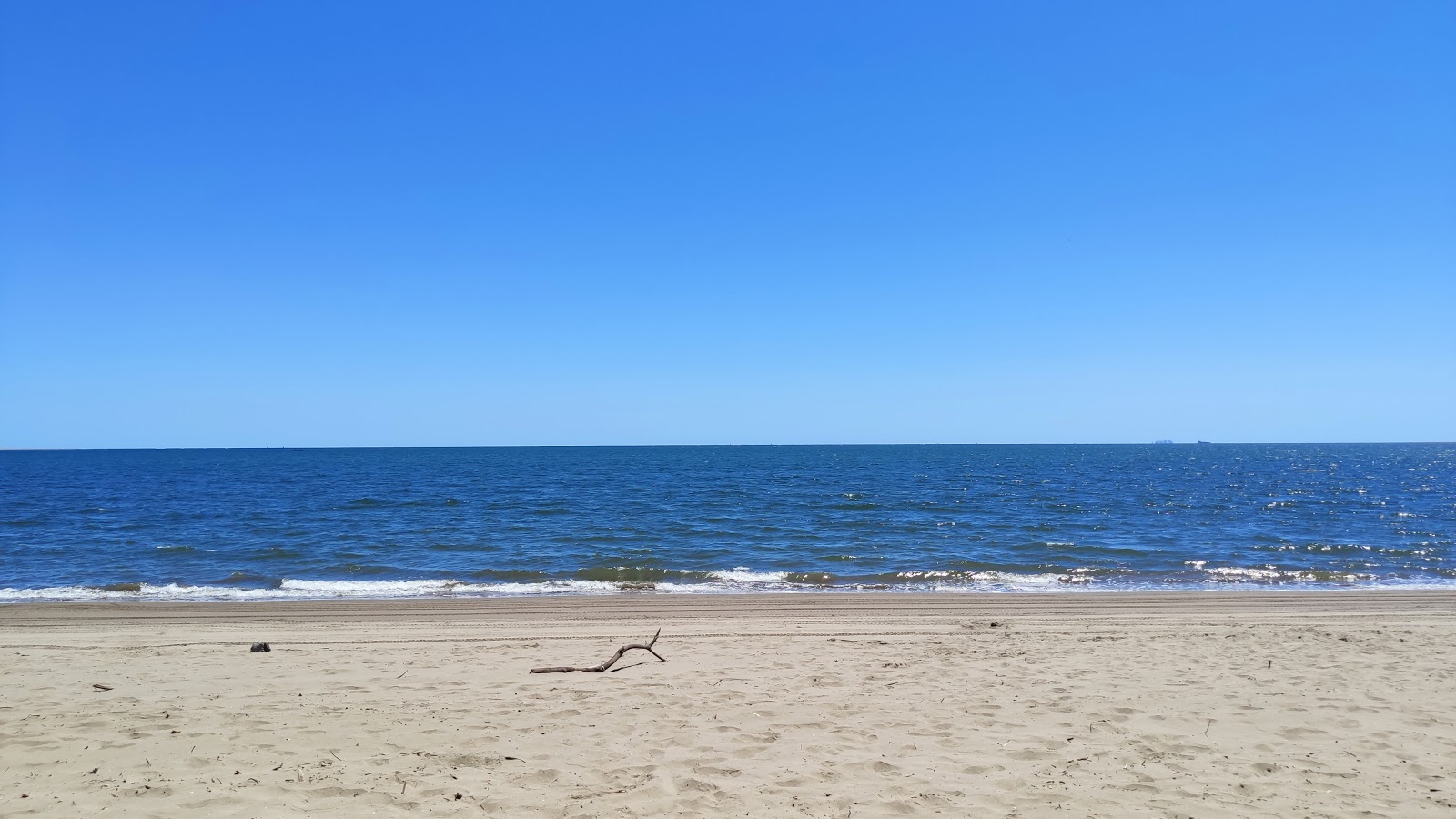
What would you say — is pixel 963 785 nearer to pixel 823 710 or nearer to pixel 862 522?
pixel 823 710

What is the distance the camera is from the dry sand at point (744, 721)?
221 inches

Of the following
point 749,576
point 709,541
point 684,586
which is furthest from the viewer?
point 709,541

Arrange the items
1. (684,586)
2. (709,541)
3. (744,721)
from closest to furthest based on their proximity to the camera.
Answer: (744,721), (684,586), (709,541)

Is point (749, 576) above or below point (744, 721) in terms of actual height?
below

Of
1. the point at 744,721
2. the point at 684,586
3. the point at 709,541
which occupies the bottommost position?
the point at 684,586

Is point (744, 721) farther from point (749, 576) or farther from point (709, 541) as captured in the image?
point (709, 541)

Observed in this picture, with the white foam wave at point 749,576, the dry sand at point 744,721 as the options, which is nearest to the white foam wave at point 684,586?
the white foam wave at point 749,576

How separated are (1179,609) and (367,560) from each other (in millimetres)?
19010

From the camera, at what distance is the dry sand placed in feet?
18.4

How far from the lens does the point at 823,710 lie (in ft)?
25.0

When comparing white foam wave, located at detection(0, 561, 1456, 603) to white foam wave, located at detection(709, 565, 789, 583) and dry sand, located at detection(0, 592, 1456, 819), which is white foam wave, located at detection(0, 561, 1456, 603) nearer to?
white foam wave, located at detection(709, 565, 789, 583)

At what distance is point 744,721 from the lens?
7293mm

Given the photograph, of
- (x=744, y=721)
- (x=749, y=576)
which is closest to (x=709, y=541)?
(x=749, y=576)

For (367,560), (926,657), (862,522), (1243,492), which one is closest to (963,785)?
(926,657)
